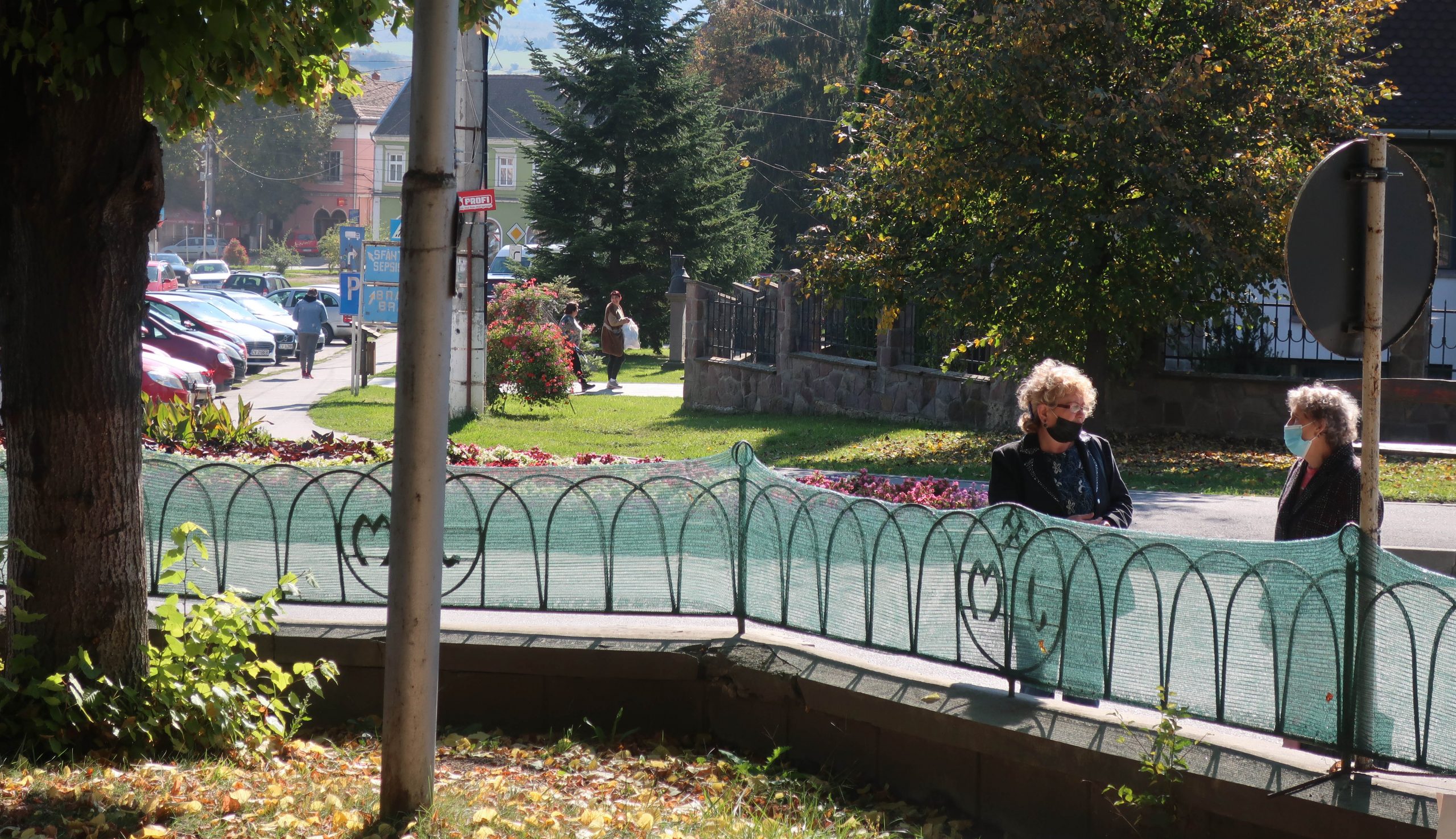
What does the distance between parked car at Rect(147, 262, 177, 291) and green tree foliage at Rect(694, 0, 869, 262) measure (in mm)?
22686

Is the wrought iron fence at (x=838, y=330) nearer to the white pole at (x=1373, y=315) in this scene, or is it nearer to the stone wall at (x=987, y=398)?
the stone wall at (x=987, y=398)

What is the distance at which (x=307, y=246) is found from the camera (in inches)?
4031

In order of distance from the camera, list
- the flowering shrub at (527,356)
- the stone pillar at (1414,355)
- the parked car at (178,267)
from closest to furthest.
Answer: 1. the stone pillar at (1414,355)
2. the flowering shrub at (527,356)
3. the parked car at (178,267)

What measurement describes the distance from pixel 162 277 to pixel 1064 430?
57334mm

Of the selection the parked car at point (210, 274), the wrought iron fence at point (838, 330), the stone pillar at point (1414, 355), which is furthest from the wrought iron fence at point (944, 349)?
the parked car at point (210, 274)

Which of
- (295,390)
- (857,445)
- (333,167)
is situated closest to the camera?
(857,445)

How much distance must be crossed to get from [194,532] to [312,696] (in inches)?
33.4

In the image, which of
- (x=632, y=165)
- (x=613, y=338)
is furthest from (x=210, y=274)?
(x=613, y=338)

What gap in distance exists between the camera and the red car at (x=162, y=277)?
52.7 metres

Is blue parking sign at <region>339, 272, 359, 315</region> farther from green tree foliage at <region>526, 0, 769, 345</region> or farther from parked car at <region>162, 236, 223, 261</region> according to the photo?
parked car at <region>162, 236, 223, 261</region>

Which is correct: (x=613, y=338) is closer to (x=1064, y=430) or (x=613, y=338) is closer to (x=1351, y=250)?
(x=1064, y=430)

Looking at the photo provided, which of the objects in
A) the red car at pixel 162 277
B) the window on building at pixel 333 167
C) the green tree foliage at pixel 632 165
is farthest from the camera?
the window on building at pixel 333 167

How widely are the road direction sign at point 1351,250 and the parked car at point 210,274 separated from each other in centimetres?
5472

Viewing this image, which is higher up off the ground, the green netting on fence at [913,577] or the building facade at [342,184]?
the building facade at [342,184]
